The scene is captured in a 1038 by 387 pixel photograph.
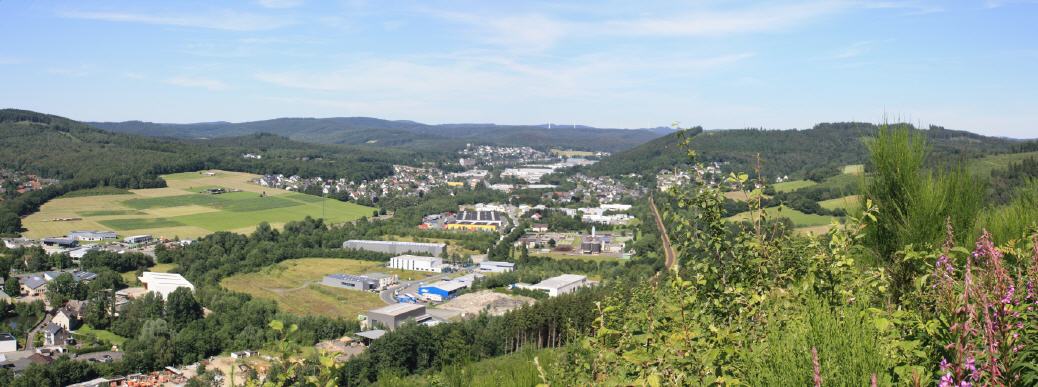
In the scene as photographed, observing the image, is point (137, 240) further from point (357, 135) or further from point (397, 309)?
point (357, 135)

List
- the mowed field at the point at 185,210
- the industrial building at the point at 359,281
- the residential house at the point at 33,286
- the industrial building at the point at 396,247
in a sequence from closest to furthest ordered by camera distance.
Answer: the residential house at the point at 33,286
the industrial building at the point at 359,281
the industrial building at the point at 396,247
the mowed field at the point at 185,210

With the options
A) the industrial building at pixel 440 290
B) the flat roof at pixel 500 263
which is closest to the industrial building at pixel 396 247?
the flat roof at pixel 500 263

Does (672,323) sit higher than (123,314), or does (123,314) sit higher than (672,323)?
(672,323)

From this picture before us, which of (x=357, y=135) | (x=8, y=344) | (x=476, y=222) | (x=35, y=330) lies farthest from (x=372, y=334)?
(x=357, y=135)

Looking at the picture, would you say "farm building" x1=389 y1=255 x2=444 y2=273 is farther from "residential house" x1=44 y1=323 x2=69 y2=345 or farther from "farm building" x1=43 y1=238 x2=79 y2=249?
"farm building" x1=43 y1=238 x2=79 y2=249

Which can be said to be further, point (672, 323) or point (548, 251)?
point (548, 251)

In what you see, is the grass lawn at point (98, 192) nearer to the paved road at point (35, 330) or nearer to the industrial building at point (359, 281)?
the industrial building at point (359, 281)

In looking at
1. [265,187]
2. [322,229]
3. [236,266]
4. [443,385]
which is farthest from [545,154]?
[443,385]

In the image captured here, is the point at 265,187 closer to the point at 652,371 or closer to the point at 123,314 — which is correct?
the point at 123,314
